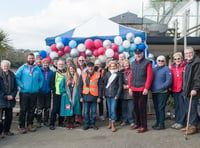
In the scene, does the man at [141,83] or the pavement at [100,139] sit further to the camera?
the man at [141,83]

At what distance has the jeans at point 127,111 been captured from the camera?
5195 mm

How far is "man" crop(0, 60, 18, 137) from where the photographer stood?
4.45 meters

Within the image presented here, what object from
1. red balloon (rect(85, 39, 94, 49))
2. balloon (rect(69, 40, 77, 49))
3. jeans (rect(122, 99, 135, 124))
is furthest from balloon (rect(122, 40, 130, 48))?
jeans (rect(122, 99, 135, 124))

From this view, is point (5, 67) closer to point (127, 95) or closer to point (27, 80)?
point (27, 80)

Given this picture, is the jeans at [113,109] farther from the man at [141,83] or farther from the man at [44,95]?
the man at [44,95]

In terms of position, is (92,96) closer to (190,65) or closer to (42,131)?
(42,131)

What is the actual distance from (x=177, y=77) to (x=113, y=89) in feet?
4.80

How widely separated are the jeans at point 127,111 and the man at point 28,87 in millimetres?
2150

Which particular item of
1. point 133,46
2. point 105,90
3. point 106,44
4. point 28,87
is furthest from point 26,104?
point 133,46

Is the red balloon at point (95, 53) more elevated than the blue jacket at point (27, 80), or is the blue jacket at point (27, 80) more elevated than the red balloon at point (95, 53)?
the red balloon at point (95, 53)

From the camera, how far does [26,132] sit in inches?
193

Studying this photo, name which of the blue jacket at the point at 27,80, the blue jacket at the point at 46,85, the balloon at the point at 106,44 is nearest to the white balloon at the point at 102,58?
the balloon at the point at 106,44

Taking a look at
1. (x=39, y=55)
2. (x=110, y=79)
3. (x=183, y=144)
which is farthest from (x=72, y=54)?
(x=183, y=144)

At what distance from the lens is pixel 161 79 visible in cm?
482
